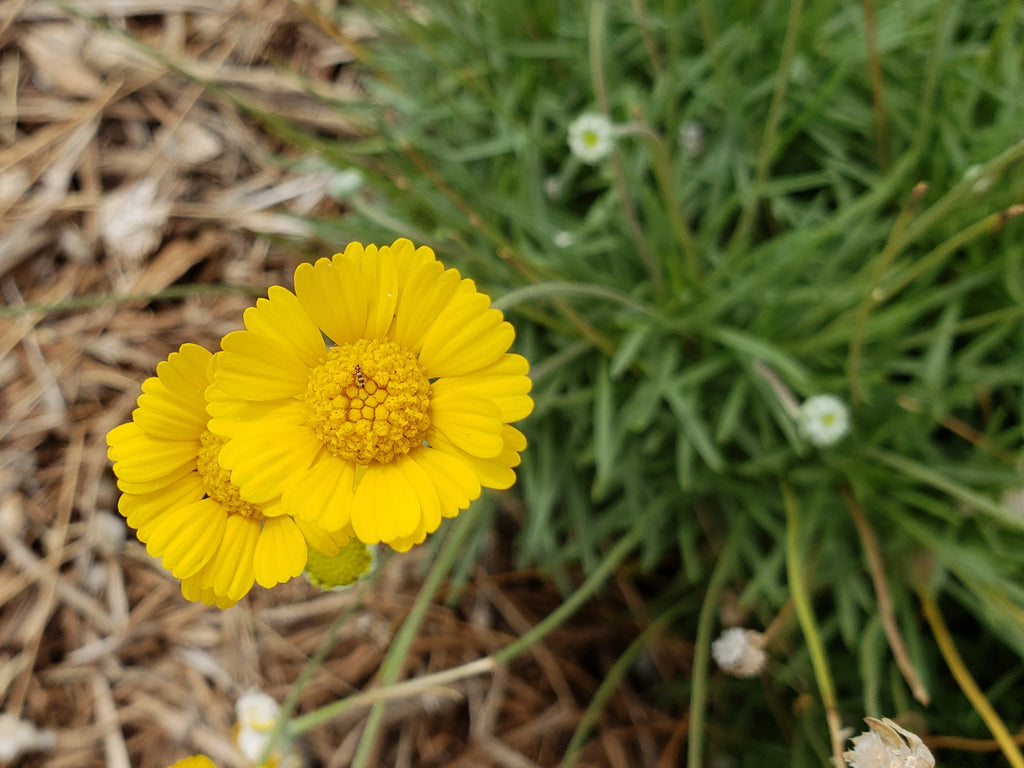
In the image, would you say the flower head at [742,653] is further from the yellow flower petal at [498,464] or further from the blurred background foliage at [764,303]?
the yellow flower petal at [498,464]

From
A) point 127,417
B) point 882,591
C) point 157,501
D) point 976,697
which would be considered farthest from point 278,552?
point 127,417

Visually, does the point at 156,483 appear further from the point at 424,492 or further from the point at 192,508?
the point at 424,492

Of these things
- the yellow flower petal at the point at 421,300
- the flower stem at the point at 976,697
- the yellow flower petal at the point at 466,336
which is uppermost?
the yellow flower petal at the point at 421,300

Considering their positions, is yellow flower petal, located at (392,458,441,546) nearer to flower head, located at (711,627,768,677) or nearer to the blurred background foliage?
the blurred background foliage

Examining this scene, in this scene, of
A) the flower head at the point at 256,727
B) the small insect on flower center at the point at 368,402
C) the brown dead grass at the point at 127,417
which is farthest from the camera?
the brown dead grass at the point at 127,417

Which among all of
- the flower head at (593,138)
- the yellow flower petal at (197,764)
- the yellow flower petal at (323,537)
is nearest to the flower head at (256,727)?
the yellow flower petal at (197,764)

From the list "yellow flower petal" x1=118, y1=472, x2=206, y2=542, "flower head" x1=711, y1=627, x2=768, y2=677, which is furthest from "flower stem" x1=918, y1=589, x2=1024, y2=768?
"yellow flower petal" x1=118, y1=472, x2=206, y2=542
